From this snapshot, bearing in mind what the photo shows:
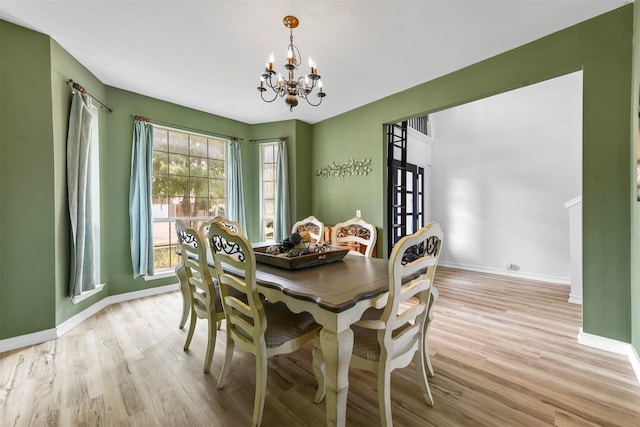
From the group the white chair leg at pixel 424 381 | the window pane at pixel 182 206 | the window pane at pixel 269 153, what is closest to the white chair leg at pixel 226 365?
the white chair leg at pixel 424 381

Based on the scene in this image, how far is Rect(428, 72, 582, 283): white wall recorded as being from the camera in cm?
389

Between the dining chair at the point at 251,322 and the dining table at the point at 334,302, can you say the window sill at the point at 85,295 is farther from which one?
the dining table at the point at 334,302

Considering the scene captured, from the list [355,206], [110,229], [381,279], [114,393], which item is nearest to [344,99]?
[355,206]

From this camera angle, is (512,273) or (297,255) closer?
(297,255)

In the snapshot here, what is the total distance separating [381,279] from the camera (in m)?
1.44

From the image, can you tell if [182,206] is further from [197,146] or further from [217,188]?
[197,146]

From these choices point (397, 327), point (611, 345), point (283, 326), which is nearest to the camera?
point (397, 327)

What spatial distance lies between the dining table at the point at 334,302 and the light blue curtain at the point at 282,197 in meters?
2.63

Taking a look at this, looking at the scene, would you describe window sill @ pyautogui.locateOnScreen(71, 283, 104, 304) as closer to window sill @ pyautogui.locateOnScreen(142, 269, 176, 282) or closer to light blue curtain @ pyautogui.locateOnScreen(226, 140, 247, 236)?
window sill @ pyautogui.locateOnScreen(142, 269, 176, 282)

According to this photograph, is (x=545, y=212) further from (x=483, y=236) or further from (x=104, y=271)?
(x=104, y=271)

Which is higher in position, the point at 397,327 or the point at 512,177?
the point at 512,177

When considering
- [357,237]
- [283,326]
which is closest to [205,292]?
[283,326]

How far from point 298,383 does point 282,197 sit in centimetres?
292

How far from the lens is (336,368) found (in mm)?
1131
